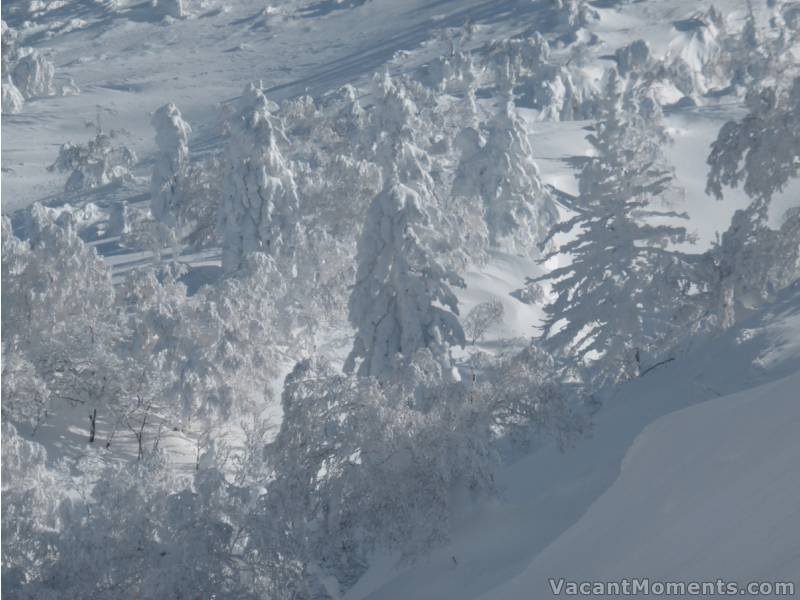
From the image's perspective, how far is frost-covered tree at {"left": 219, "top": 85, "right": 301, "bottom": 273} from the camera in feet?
153

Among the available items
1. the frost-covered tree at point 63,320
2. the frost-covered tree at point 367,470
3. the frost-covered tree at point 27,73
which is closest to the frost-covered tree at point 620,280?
the frost-covered tree at point 367,470

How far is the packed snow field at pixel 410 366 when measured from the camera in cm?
1373

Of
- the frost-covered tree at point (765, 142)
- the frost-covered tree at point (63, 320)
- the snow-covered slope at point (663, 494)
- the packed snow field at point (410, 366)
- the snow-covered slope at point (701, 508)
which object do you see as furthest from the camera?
the frost-covered tree at point (63, 320)

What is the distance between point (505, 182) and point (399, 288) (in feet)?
86.4

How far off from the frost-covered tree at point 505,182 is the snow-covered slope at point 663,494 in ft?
105

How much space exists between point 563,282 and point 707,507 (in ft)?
53.3

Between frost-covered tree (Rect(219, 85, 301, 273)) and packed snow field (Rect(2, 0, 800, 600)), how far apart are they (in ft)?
0.43

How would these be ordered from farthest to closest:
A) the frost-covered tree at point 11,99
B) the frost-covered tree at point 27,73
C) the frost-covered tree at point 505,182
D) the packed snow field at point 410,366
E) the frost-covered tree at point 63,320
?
the frost-covered tree at point 27,73 → the frost-covered tree at point 11,99 → the frost-covered tree at point 505,182 → the frost-covered tree at point 63,320 → the packed snow field at point 410,366

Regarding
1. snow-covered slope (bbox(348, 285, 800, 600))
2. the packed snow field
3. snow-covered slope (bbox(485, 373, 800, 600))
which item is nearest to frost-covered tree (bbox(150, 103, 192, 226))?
the packed snow field

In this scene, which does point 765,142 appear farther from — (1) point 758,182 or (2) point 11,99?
(2) point 11,99

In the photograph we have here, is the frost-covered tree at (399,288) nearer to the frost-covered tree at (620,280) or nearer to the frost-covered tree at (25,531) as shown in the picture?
the frost-covered tree at (620,280)

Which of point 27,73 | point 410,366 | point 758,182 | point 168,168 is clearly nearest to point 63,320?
point 410,366

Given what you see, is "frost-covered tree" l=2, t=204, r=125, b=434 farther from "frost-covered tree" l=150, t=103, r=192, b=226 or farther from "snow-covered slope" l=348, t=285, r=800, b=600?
"frost-covered tree" l=150, t=103, r=192, b=226

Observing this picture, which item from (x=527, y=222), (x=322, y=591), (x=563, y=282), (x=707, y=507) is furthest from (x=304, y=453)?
(x=527, y=222)
